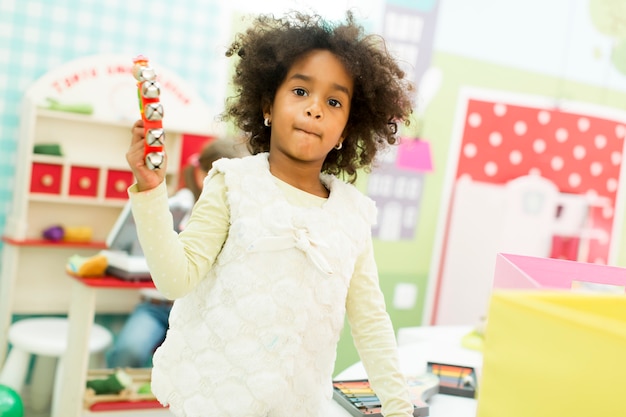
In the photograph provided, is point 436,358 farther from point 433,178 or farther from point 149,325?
point 433,178

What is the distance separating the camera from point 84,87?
2.88 meters

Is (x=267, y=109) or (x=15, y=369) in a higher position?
(x=267, y=109)

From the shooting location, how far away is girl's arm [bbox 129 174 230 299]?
868mm

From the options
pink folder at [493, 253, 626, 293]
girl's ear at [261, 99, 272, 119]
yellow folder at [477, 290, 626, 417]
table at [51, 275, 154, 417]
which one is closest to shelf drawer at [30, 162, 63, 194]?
table at [51, 275, 154, 417]

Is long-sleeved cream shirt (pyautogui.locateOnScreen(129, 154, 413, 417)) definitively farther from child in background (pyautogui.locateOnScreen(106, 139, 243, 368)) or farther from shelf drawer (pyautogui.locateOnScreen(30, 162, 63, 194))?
shelf drawer (pyautogui.locateOnScreen(30, 162, 63, 194))

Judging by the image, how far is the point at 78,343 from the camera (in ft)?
7.57

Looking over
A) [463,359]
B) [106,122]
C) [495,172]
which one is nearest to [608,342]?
[463,359]

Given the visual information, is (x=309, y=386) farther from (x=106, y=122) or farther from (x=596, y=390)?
(x=106, y=122)

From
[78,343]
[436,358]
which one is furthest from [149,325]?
[436,358]

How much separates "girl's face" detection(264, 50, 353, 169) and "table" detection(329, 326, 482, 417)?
17.9 inches

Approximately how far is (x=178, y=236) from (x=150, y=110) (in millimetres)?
221

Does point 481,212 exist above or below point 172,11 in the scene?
below

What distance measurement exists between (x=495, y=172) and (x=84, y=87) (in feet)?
7.03

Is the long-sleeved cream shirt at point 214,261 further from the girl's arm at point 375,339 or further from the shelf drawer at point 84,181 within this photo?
the shelf drawer at point 84,181
